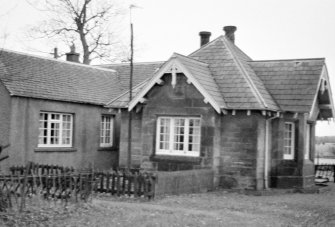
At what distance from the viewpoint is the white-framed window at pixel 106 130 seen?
28625 mm

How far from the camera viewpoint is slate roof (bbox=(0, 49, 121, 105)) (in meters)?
23.6

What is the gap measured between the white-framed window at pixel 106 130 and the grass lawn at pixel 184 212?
1117 cm

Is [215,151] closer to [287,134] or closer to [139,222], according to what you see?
[287,134]

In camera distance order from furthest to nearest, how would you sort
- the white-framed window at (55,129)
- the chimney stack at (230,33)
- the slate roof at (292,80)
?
1. the chimney stack at (230,33)
2. the white-framed window at (55,129)
3. the slate roof at (292,80)

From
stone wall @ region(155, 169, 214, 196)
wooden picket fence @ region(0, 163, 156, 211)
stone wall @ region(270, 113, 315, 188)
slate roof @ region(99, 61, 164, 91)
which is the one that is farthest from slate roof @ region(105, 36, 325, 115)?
slate roof @ region(99, 61, 164, 91)

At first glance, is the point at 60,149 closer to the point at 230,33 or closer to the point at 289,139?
the point at 230,33

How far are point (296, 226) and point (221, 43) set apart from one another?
1344 centimetres

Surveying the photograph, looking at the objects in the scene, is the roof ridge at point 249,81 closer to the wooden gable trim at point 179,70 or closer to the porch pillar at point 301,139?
the wooden gable trim at point 179,70

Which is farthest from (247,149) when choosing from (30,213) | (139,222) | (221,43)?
(30,213)

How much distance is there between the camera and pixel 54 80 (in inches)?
1035

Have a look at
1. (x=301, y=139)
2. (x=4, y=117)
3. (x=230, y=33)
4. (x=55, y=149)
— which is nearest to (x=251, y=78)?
(x=301, y=139)

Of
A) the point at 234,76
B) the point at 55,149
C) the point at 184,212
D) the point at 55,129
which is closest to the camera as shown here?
the point at 184,212

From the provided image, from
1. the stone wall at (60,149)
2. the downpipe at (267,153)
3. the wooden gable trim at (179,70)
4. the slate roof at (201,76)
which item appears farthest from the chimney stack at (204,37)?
the downpipe at (267,153)

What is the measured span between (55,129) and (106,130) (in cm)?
410
